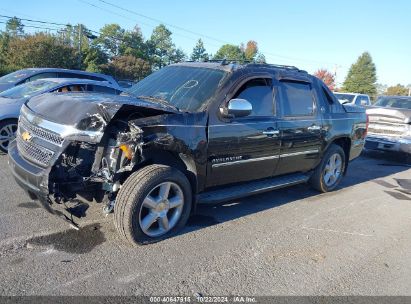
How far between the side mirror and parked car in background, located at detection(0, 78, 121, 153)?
4.58 m

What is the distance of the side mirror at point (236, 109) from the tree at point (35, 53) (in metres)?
39.5

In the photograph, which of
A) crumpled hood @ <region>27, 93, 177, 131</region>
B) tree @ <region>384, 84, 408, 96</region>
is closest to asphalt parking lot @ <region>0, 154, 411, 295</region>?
crumpled hood @ <region>27, 93, 177, 131</region>

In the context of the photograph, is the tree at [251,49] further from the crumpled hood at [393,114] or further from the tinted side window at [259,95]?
the tinted side window at [259,95]

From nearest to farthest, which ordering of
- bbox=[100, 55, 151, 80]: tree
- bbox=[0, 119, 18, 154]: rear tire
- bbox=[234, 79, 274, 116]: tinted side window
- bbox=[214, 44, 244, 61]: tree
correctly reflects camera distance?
1. bbox=[234, 79, 274, 116]: tinted side window
2. bbox=[0, 119, 18, 154]: rear tire
3. bbox=[100, 55, 151, 80]: tree
4. bbox=[214, 44, 244, 61]: tree

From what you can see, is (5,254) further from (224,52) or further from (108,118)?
(224,52)

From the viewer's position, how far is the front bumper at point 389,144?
31.5ft

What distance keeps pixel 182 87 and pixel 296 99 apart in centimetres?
180

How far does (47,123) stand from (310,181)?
4276mm

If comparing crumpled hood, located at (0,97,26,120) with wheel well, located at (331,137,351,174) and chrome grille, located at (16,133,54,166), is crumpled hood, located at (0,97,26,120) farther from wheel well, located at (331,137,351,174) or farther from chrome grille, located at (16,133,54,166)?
wheel well, located at (331,137,351,174)

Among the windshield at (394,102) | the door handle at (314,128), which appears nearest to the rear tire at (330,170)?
the door handle at (314,128)

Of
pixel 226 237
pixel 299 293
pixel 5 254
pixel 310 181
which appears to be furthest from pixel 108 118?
pixel 310 181

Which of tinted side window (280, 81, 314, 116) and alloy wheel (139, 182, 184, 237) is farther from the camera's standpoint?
tinted side window (280, 81, 314, 116)

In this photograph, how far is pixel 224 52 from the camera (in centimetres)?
9744

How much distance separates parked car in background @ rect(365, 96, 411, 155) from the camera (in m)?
9.68
